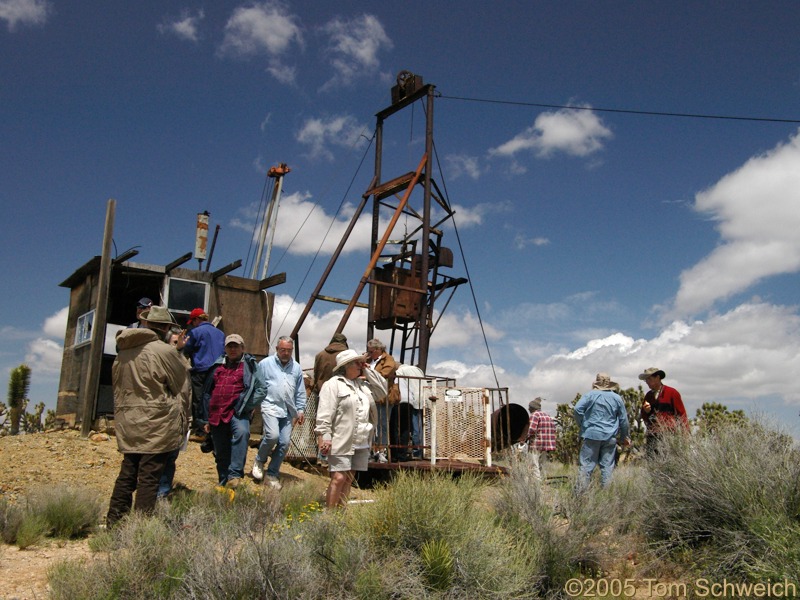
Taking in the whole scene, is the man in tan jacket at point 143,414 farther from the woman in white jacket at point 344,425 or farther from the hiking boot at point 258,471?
the hiking boot at point 258,471

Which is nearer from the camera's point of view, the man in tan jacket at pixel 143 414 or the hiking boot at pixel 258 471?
the man in tan jacket at pixel 143 414

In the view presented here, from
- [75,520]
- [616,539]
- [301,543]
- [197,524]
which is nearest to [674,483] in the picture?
[616,539]

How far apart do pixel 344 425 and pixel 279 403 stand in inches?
66.0

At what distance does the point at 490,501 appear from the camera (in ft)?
20.0

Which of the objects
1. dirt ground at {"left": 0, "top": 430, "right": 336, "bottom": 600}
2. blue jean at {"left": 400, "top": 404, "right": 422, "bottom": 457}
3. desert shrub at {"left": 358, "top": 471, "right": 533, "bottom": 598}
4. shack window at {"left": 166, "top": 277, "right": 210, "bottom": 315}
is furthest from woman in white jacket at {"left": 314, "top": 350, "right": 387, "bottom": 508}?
shack window at {"left": 166, "top": 277, "right": 210, "bottom": 315}

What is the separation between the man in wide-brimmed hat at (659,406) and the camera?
7800 mm

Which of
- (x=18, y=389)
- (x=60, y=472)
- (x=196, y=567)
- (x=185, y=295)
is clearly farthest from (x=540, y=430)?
(x=18, y=389)

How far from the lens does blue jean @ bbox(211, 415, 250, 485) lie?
6980mm

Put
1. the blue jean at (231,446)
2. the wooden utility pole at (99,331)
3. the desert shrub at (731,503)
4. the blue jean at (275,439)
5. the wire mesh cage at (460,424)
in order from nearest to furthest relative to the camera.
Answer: the desert shrub at (731,503), the blue jean at (231,446), the blue jean at (275,439), the wire mesh cage at (460,424), the wooden utility pole at (99,331)

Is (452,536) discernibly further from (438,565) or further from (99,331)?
(99,331)

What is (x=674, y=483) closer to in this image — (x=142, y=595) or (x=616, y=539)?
(x=616, y=539)

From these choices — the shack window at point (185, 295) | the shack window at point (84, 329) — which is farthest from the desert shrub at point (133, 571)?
the shack window at point (84, 329)

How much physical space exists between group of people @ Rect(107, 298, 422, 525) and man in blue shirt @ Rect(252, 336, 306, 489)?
0.01 meters

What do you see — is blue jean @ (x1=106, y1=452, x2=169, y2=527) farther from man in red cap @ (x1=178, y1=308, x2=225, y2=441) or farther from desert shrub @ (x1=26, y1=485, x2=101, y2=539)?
man in red cap @ (x1=178, y1=308, x2=225, y2=441)
